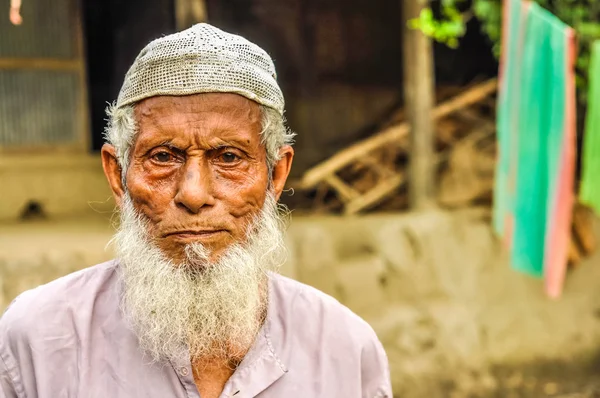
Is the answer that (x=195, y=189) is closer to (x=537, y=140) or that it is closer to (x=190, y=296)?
(x=190, y=296)

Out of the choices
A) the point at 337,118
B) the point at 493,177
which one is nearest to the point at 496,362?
the point at 493,177

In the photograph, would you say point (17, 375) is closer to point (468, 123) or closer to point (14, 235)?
point (14, 235)

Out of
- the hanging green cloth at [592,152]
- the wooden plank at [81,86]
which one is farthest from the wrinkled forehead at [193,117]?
the wooden plank at [81,86]

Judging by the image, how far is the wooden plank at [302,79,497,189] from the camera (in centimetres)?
665

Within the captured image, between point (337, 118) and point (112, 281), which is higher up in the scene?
point (112, 281)

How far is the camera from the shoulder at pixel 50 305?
75.0 inches

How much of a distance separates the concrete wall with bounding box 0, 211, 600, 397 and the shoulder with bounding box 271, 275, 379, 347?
3.57m

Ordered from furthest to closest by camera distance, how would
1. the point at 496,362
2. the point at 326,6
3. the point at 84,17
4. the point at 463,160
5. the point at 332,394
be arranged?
the point at 326,6
the point at 84,17
the point at 463,160
the point at 496,362
the point at 332,394

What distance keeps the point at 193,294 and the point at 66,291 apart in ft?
1.10

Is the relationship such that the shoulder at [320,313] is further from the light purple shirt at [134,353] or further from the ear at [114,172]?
the ear at [114,172]

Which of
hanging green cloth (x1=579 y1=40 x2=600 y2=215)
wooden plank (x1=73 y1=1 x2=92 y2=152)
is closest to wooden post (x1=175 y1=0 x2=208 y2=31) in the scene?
wooden plank (x1=73 y1=1 x2=92 y2=152)

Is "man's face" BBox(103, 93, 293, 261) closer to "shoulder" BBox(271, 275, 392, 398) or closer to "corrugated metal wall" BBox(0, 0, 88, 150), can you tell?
"shoulder" BBox(271, 275, 392, 398)

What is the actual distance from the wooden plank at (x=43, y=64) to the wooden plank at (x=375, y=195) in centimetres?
290

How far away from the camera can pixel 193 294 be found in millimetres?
2062
